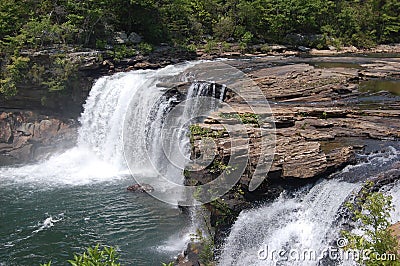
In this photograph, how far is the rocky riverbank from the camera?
897 centimetres

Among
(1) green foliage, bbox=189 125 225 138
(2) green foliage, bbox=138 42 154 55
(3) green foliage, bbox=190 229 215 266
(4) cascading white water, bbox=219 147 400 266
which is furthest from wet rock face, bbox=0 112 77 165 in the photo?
(4) cascading white water, bbox=219 147 400 266

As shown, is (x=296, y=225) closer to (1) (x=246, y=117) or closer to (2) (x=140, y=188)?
(1) (x=246, y=117)

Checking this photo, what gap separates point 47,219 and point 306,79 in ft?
33.7

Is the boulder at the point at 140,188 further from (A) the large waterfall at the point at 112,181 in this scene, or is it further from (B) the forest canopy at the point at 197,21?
(B) the forest canopy at the point at 197,21

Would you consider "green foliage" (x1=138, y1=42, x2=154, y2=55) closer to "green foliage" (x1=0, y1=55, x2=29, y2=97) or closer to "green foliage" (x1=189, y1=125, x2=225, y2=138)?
"green foliage" (x1=0, y1=55, x2=29, y2=97)

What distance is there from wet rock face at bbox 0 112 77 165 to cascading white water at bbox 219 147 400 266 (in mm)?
10934

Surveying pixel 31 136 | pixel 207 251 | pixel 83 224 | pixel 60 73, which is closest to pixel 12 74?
pixel 60 73

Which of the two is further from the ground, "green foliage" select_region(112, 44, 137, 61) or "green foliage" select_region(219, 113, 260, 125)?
"green foliage" select_region(112, 44, 137, 61)

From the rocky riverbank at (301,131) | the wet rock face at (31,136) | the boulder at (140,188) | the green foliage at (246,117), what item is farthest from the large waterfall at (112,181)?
the green foliage at (246,117)

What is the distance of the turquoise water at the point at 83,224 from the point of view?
32.2ft

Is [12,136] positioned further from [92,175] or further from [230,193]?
[230,193]

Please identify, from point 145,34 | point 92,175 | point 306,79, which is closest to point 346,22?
point 145,34

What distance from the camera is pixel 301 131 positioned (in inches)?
400

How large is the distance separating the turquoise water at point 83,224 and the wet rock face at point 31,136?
318 cm
